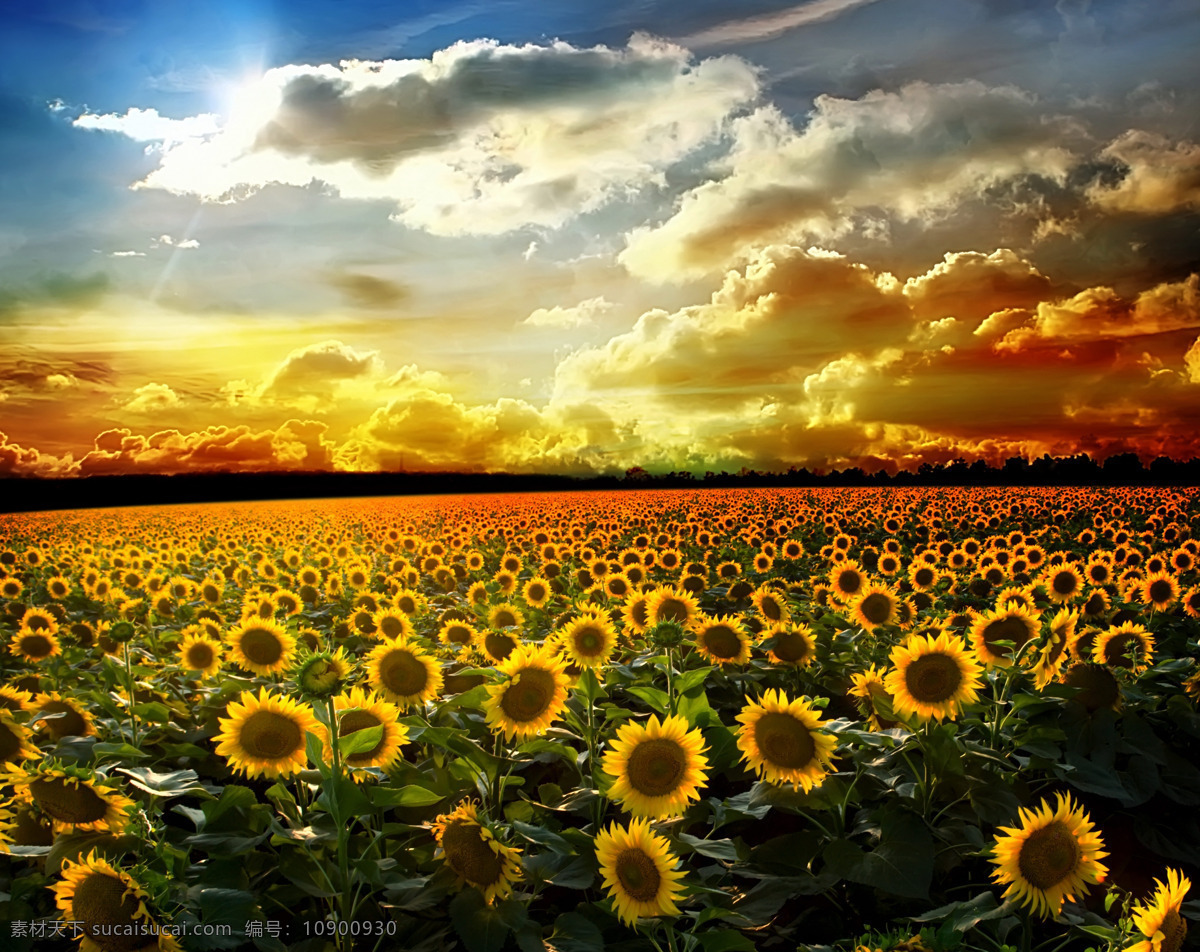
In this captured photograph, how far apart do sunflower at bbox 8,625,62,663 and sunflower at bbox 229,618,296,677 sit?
352 cm

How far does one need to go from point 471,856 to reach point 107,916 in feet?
4.17

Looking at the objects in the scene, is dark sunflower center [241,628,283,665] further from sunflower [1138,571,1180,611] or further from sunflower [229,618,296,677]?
sunflower [1138,571,1180,611]

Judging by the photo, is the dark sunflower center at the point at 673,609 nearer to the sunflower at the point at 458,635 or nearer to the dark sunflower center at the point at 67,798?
the sunflower at the point at 458,635

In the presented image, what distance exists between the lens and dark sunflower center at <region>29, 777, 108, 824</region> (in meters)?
3.60

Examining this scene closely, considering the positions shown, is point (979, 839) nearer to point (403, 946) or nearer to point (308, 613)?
point (403, 946)

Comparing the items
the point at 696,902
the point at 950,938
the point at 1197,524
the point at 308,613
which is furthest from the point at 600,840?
the point at 1197,524

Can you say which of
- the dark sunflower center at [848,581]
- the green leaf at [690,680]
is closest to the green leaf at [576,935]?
the green leaf at [690,680]

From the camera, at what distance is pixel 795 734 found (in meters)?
3.97

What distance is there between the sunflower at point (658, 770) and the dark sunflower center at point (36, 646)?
6527 millimetres

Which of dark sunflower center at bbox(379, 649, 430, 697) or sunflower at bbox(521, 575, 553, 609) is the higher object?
dark sunflower center at bbox(379, 649, 430, 697)

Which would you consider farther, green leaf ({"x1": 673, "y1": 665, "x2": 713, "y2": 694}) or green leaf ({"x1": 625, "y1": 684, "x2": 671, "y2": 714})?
green leaf ({"x1": 673, "y1": 665, "x2": 713, "y2": 694})

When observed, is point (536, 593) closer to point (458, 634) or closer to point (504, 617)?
point (504, 617)

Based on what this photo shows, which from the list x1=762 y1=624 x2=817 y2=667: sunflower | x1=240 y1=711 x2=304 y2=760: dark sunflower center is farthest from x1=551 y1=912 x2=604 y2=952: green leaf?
x1=762 y1=624 x2=817 y2=667: sunflower

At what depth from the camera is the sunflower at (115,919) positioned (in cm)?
314
